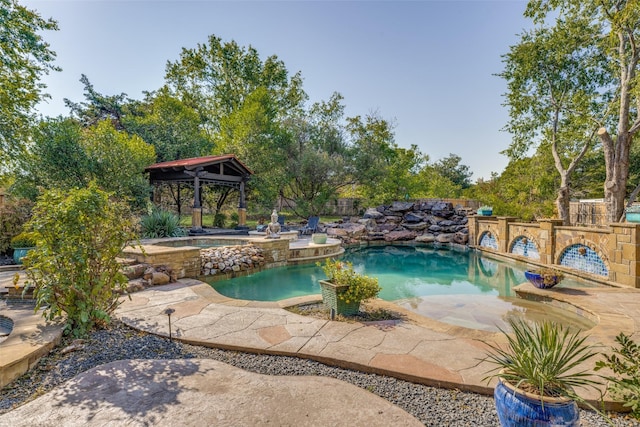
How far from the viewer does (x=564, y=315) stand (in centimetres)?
538

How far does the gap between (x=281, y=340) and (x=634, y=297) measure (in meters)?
6.38

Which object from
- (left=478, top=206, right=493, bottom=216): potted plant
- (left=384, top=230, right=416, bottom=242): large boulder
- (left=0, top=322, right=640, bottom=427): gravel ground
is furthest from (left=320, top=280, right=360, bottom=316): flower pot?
(left=384, top=230, right=416, bottom=242): large boulder

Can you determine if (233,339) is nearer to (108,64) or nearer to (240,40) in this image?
(108,64)

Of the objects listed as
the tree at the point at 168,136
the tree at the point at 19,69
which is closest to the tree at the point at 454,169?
the tree at the point at 168,136

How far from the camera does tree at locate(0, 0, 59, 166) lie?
853 centimetres

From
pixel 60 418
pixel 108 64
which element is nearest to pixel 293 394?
pixel 60 418

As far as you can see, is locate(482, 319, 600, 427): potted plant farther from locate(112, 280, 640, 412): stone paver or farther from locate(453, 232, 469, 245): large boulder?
locate(453, 232, 469, 245): large boulder

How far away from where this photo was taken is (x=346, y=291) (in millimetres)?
4426

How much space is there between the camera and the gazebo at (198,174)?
12.3m

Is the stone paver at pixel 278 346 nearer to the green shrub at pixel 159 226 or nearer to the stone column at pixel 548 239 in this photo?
the stone column at pixel 548 239

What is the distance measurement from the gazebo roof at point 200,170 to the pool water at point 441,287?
224 inches

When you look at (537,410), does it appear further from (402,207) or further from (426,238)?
(402,207)

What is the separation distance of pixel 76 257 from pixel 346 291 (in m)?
3.28

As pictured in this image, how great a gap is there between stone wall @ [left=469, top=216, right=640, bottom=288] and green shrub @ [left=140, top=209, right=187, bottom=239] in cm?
1205
